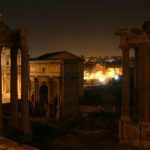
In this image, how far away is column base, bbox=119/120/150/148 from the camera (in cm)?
2100

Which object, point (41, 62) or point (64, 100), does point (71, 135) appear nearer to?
point (64, 100)

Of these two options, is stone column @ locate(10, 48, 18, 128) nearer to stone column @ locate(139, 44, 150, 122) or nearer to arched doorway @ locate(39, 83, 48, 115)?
stone column @ locate(139, 44, 150, 122)

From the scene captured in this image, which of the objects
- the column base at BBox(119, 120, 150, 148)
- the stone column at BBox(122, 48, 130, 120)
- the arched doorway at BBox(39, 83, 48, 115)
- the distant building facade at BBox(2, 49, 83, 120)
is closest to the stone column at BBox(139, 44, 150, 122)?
the column base at BBox(119, 120, 150, 148)

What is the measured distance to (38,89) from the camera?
3866 centimetres

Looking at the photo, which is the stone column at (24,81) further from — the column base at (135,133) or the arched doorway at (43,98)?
the arched doorway at (43,98)

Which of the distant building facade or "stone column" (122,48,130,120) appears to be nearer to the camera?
"stone column" (122,48,130,120)

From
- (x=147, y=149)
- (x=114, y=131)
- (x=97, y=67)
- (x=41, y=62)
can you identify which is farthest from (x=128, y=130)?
(x=97, y=67)

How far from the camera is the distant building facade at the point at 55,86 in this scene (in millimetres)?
35688

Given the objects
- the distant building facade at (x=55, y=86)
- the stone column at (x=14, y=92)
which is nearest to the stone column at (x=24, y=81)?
the stone column at (x=14, y=92)

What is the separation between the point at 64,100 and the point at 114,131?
10.2m

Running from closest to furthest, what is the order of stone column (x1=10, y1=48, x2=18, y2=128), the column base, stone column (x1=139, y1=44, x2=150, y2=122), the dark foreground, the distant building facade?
the column base < stone column (x1=139, y1=44, x2=150, y2=122) < the dark foreground < stone column (x1=10, y1=48, x2=18, y2=128) < the distant building facade

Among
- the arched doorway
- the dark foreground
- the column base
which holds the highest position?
the arched doorway

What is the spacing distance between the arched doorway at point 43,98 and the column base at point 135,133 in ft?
53.4

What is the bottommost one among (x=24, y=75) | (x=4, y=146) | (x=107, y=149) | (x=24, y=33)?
(x=107, y=149)
